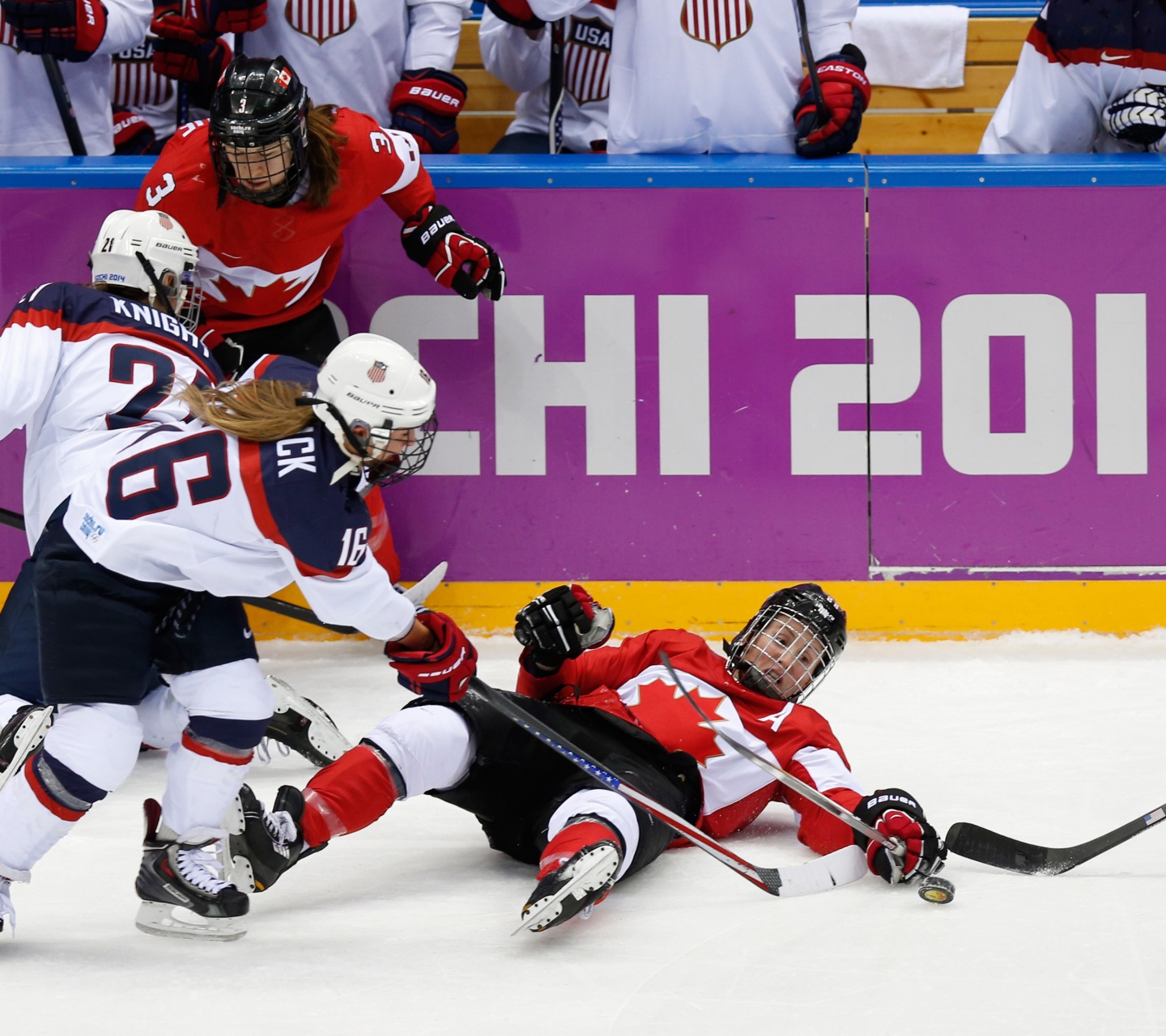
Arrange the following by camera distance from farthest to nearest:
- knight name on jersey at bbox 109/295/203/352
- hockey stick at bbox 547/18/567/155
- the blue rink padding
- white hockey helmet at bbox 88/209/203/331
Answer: hockey stick at bbox 547/18/567/155 → the blue rink padding → white hockey helmet at bbox 88/209/203/331 → knight name on jersey at bbox 109/295/203/352

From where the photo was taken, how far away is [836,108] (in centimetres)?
417

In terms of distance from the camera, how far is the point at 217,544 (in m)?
2.38

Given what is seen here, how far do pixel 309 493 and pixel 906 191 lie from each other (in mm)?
2269

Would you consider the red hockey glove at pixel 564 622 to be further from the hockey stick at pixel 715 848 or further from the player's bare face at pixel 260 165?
the player's bare face at pixel 260 165

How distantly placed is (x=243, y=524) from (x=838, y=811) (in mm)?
1121

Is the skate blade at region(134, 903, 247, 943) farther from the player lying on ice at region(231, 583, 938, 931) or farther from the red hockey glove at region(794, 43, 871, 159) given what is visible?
the red hockey glove at region(794, 43, 871, 159)

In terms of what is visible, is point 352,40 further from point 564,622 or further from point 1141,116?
point 564,622

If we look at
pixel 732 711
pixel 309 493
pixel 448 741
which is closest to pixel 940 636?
pixel 732 711

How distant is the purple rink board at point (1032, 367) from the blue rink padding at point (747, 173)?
1.6 inches

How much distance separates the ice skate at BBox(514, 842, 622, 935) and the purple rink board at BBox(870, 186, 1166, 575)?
195 cm

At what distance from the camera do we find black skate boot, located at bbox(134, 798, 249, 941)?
2.44 m

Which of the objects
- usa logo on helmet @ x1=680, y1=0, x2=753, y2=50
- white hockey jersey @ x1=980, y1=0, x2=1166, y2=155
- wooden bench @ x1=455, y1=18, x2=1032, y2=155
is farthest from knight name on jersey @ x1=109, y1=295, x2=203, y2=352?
wooden bench @ x1=455, y1=18, x2=1032, y2=155

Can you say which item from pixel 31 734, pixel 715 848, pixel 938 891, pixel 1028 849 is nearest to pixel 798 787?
pixel 715 848

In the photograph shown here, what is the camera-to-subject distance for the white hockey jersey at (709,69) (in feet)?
13.7
